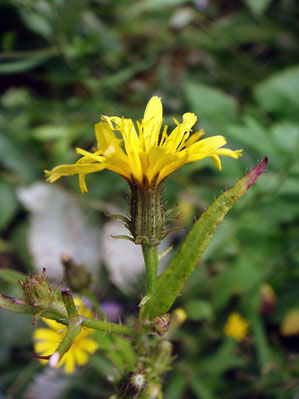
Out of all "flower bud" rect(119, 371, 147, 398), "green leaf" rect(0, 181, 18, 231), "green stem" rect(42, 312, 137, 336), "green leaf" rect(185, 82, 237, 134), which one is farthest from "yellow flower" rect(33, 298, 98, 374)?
"green leaf" rect(185, 82, 237, 134)

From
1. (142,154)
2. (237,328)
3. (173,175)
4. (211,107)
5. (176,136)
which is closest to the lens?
(142,154)

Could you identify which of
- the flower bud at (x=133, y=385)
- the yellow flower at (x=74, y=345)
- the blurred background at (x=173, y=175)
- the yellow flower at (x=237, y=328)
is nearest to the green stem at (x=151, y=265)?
the flower bud at (x=133, y=385)

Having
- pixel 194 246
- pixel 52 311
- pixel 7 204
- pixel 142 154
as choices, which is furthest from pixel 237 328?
pixel 7 204

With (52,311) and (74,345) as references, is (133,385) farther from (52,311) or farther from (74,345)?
(74,345)

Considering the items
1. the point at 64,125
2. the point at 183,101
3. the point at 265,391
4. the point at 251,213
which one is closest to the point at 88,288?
the point at 265,391

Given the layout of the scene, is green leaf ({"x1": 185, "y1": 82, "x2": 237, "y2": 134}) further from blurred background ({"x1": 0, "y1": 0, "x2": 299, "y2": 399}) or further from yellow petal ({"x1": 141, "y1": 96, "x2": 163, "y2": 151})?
yellow petal ({"x1": 141, "y1": 96, "x2": 163, "y2": 151})

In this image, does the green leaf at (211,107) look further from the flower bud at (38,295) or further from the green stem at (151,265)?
the flower bud at (38,295)
